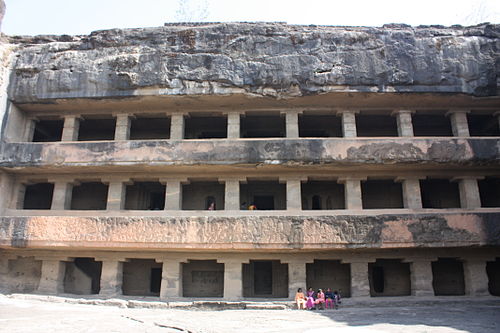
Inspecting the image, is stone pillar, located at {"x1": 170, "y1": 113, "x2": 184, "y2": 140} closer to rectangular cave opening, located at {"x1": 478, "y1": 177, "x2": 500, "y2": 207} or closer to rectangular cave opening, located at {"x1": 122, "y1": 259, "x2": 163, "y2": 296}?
rectangular cave opening, located at {"x1": 122, "y1": 259, "x2": 163, "y2": 296}

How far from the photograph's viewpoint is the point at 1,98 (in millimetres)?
12625

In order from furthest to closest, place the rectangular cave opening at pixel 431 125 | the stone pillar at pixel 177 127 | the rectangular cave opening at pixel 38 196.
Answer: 1. the rectangular cave opening at pixel 38 196
2. the rectangular cave opening at pixel 431 125
3. the stone pillar at pixel 177 127

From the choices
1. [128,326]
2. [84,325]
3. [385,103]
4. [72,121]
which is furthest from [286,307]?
[72,121]

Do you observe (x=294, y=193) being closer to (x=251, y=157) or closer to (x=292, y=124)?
(x=251, y=157)

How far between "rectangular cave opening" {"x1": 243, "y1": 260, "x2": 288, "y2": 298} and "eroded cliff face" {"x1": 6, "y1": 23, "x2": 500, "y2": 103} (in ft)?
19.6

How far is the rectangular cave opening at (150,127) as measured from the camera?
1441 centimetres

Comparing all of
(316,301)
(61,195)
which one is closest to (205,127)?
(61,195)

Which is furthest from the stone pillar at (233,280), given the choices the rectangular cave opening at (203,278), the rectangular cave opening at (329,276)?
the rectangular cave opening at (329,276)

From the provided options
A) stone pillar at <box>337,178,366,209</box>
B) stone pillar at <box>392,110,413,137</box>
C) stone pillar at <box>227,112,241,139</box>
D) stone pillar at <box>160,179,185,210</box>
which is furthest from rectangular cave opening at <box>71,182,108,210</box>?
stone pillar at <box>392,110,413,137</box>

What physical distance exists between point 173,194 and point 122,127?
9.89 feet

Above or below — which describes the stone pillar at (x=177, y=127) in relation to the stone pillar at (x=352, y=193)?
above

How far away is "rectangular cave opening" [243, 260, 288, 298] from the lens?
1349 cm

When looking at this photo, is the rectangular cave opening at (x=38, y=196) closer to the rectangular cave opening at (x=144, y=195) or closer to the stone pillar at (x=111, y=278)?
the rectangular cave opening at (x=144, y=195)

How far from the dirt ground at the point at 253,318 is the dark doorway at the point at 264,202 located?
499cm
